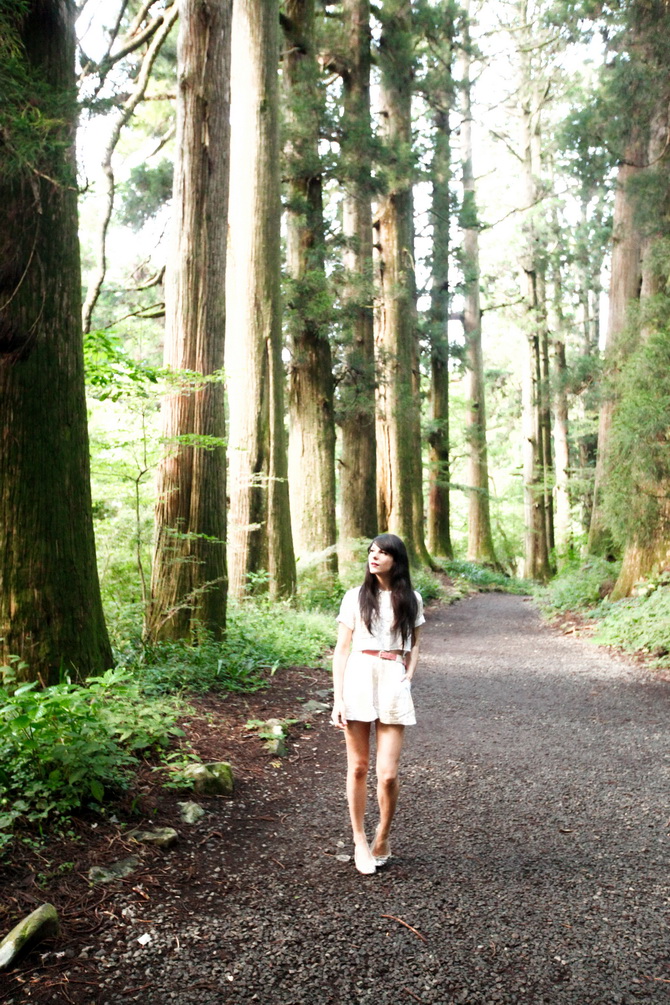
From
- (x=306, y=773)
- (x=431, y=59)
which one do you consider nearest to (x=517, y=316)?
(x=431, y=59)

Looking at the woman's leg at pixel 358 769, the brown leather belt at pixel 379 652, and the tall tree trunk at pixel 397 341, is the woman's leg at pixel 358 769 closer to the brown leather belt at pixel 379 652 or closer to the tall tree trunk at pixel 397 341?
the brown leather belt at pixel 379 652

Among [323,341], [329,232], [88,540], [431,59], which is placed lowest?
[88,540]

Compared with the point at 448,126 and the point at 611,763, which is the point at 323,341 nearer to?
the point at 611,763

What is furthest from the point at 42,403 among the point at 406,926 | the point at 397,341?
the point at 397,341

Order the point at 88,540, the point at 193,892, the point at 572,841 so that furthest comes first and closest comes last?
the point at 88,540 < the point at 572,841 < the point at 193,892

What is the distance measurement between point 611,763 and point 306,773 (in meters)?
2.26

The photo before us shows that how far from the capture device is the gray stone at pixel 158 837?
3945 millimetres

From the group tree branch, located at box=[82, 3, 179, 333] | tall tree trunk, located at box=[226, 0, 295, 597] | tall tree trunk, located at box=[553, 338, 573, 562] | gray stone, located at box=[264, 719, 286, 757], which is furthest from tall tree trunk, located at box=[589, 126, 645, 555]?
gray stone, located at box=[264, 719, 286, 757]

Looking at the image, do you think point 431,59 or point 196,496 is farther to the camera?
point 431,59

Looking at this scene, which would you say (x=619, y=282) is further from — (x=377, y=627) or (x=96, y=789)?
(x=96, y=789)

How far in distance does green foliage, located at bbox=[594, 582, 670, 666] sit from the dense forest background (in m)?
0.36

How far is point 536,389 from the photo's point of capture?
2477 cm

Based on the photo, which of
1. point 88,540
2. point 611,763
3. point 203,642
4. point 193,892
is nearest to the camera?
point 193,892

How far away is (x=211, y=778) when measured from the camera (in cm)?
477
